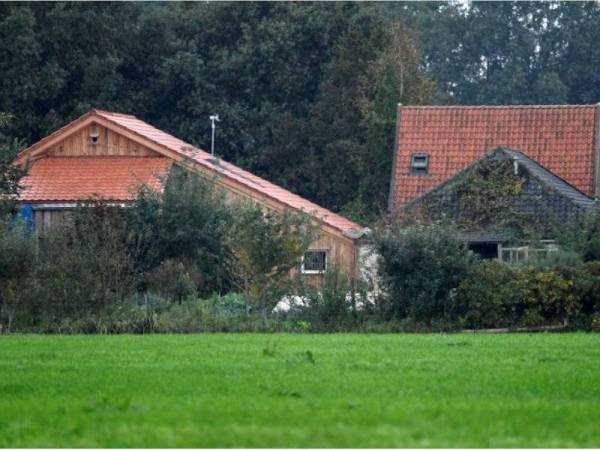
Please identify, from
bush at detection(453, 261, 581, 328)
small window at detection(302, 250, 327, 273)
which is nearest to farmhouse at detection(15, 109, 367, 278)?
small window at detection(302, 250, 327, 273)

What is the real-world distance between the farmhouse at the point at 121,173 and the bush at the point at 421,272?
12.7m

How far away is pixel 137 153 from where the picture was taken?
49000mm

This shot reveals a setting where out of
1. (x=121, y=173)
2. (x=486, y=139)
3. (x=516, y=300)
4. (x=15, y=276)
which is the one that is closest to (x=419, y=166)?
(x=486, y=139)

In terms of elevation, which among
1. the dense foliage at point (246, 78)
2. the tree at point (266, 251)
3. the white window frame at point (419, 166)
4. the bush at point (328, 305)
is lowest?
the bush at point (328, 305)

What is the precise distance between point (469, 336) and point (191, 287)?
8.97 m

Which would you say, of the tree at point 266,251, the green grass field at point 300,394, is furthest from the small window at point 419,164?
the green grass field at point 300,394

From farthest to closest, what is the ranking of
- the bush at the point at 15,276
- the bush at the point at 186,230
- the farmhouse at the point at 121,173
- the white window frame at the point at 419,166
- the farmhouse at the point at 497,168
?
the white window frame at the point at 419,166 < the farmhouse at the point at 121,173 < the farmhouse at the point at 497,168 < the bush at the point at 186,230 < the bush at the point at 15,276

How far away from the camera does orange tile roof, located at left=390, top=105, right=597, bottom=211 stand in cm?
4978

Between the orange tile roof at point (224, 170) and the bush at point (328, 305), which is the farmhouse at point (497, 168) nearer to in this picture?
the orange tile roof at point (224, 170)

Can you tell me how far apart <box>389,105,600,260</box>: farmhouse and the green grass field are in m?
19.6

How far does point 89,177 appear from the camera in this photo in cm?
4766

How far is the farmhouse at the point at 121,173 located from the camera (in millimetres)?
45094

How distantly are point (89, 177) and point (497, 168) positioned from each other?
13836mm

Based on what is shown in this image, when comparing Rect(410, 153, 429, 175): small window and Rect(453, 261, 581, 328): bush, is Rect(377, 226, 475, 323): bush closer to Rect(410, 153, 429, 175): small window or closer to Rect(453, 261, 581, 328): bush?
Rect(453, 261, 581, 328): bush
